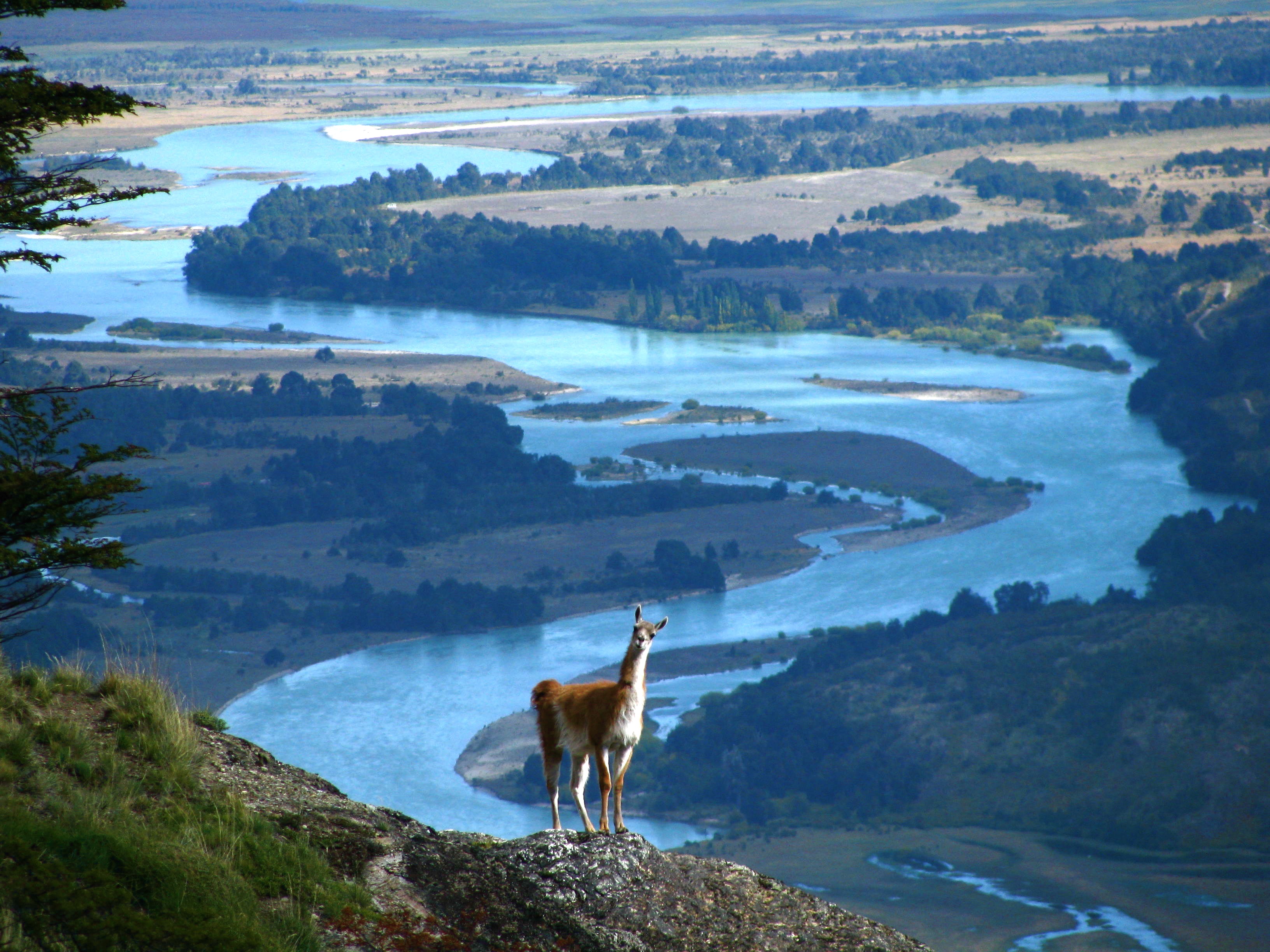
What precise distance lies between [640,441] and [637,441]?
24 cm

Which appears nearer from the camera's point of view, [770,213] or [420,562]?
[420,562]

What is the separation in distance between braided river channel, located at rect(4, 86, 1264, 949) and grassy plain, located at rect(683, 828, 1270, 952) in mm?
4968

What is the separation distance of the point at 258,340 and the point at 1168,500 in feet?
217

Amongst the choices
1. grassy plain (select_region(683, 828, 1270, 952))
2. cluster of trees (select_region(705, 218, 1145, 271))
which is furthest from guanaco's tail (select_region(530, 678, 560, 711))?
cluster of trees (select_region(705, 218, 1145, 271))

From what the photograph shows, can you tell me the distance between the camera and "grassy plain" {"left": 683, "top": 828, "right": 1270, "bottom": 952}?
1609 inches

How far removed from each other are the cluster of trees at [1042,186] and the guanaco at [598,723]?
144 m

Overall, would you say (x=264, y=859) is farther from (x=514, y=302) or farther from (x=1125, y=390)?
(x=514, y=302)

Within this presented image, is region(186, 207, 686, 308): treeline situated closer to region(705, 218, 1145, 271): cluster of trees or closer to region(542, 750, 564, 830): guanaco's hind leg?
region(705, 218, 1145, 271): cluster of trees

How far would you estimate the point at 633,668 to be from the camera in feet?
33.0

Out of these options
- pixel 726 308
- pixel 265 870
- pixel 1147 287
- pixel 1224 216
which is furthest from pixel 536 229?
pixel 265 870

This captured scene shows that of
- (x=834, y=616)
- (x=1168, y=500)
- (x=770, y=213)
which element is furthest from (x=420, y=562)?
(x=770, y=213)

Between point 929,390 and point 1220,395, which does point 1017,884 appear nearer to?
point 929,390

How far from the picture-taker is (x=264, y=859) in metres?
9.63

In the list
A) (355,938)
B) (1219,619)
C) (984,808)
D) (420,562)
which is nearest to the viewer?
(355,938)
